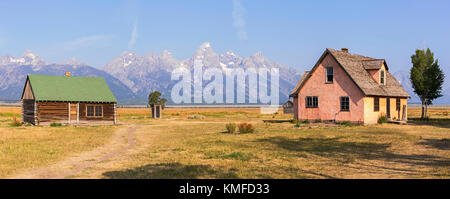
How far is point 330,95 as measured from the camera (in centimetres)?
3694

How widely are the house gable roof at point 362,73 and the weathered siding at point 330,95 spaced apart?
16.2 inches

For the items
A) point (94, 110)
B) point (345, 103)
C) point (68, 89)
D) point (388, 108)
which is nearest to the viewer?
point (345, 103)

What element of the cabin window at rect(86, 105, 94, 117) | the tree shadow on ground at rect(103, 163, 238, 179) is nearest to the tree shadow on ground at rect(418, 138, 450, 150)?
the tree shadow on ground at rect(103, 163, 238, 179)

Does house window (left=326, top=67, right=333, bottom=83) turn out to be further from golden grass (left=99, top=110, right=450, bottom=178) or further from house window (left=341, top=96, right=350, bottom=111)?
golden grass (left=99, top=110, right=450, bottom=178)

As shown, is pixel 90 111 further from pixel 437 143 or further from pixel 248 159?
pixel 437 143

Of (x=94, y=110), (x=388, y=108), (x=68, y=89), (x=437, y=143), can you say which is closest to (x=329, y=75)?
(x=388, y=108)

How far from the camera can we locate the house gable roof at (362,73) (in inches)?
1401

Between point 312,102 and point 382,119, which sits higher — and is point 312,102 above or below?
above

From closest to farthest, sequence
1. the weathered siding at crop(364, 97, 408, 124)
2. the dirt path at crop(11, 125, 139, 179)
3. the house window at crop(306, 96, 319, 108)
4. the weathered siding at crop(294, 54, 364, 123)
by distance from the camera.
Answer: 1. the dirt path at crop(11, 125, 139, 179)
2. the weathered siding at crop(364, 97, 408, 124)
3. the weathered siding at crop(294, 54, 364, 123)
4. the house window at crop(306, 96, 319, 108)

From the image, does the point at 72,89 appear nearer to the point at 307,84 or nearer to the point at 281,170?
the point at 307,84

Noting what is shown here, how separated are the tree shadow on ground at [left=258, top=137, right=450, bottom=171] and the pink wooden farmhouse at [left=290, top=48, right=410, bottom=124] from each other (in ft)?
45.2

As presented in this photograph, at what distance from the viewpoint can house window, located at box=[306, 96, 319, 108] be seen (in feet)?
125

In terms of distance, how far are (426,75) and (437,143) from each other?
3161cm
